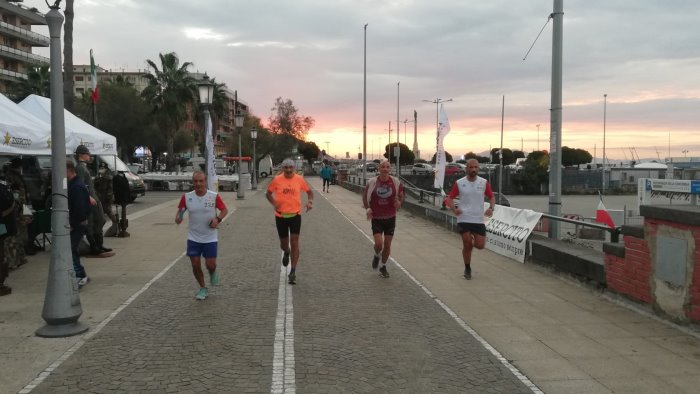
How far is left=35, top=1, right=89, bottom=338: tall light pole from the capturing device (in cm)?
579

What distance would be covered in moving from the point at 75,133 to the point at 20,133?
2.40 meters

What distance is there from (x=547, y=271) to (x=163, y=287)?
5.81 metres

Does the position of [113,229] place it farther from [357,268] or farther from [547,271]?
[547,271]

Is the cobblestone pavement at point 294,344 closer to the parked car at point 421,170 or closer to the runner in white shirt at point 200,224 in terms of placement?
the runner in white shirt at point 200,224

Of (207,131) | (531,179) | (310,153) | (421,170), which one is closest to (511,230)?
(207,131)

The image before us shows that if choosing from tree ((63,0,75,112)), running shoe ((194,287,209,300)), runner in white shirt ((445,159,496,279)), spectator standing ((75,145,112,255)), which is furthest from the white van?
running shoe ((194,287,209,300))

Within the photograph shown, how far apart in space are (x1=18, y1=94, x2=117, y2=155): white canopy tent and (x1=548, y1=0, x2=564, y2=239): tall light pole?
9.24m

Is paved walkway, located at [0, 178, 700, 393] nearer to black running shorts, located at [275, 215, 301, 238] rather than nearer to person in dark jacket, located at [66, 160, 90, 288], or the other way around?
person in dark jacket, located at [66, 160, 90, 288]

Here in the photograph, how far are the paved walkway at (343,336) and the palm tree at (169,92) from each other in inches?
1682

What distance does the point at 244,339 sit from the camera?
5.55 meters

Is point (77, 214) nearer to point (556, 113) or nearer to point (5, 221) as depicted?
point (5, 221)

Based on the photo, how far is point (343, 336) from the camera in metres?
5.70

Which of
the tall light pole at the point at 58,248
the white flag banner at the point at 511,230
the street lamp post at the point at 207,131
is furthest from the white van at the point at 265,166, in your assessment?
the tall light pole at the point at 58,248

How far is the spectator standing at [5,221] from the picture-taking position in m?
7.26
